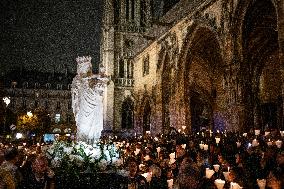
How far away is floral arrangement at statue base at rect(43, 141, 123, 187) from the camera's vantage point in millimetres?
8359

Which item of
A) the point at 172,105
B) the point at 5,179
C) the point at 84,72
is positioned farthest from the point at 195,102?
the point at 5,179

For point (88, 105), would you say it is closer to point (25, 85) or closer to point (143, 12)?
point (143, 12)

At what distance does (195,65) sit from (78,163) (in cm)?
2641

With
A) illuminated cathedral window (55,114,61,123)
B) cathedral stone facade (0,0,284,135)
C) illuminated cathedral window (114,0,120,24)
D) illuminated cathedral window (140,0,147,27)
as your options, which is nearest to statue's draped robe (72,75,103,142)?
cathedral stone facade (0,0,284,135)

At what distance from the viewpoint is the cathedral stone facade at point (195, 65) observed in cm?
1833

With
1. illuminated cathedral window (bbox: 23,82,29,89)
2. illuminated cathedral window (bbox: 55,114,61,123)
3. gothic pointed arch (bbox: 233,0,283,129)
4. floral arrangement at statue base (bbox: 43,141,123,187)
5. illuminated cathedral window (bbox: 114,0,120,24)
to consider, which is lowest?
floral arrangement at statue base (bbox: 43,141,123,187)

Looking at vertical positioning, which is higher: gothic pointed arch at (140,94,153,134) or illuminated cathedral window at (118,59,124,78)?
illuminated cathedral window at (118,59,124,78)

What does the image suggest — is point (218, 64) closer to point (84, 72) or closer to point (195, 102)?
point (195, 102)

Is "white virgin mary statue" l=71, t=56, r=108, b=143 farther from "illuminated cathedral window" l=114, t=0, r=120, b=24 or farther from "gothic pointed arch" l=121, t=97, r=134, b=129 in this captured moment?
"illuminated cathedral window" l=114, t=0, r=120, b=24

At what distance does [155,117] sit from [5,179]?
95.4 feet

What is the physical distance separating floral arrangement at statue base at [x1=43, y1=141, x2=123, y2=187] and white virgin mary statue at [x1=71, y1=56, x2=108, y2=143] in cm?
139

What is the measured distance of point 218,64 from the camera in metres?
30.7

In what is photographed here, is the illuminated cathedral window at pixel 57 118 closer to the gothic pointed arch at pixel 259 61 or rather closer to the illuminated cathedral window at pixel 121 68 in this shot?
the illuminated cathedral window at pixel 121 68

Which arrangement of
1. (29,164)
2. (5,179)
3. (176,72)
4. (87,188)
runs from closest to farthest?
(5,179) → (87,188) → (29,164) → (176,72)
